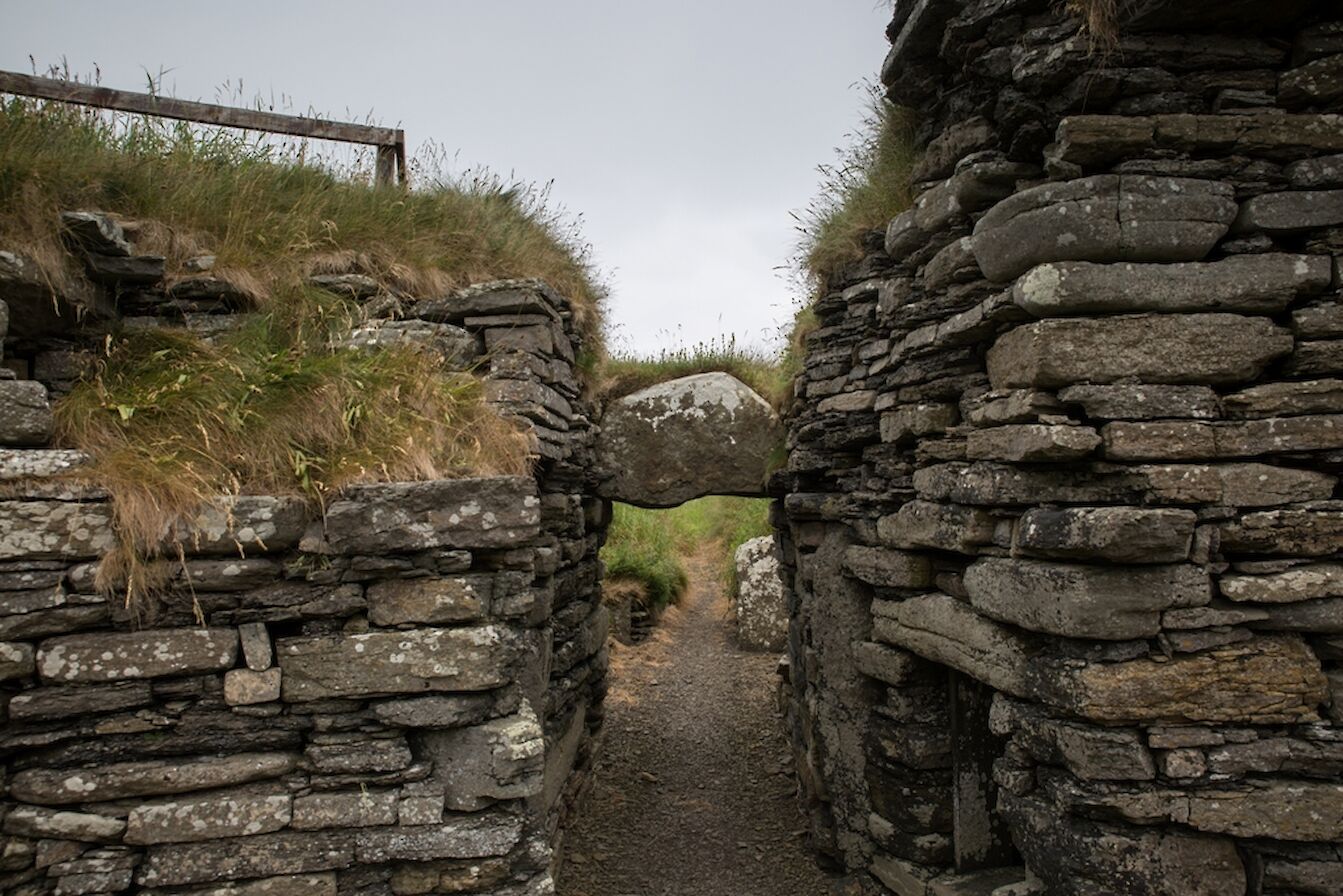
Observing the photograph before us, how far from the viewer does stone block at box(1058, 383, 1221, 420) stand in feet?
12.3

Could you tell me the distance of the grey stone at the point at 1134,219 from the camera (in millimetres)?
3824

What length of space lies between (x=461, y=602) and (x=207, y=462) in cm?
136

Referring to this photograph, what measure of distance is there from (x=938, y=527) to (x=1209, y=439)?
58.7 inches

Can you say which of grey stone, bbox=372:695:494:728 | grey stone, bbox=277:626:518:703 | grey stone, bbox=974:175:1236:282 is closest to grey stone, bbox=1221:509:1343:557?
grey stone, bbox=974:175:1236:282

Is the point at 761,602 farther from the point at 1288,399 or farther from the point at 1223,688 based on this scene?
the point at 1288,399

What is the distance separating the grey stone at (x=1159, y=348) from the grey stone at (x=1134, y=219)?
12.1 inches

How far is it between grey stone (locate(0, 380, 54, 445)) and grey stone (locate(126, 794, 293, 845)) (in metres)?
1.66

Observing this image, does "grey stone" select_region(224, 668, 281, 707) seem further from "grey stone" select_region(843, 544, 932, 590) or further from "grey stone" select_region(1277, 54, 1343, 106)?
"grey stone" select_region(1277, 54, 1343, 106)

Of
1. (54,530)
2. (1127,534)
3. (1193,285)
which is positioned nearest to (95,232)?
(54,530)

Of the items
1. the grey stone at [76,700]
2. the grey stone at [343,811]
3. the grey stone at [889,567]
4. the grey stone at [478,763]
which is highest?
the grey stone at [889,567]

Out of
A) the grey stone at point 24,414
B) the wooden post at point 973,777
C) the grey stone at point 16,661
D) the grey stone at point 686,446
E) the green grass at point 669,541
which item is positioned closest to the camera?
the grey stone at point 16,661

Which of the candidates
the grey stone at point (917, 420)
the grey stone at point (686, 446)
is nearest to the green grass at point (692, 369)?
the grey stone at point (686, 446)

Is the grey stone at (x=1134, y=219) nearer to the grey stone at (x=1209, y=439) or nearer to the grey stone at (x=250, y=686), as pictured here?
the grey stone at (x=1209, y=439)

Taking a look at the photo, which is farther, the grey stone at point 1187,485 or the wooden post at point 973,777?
the wooden post at point 973,777
